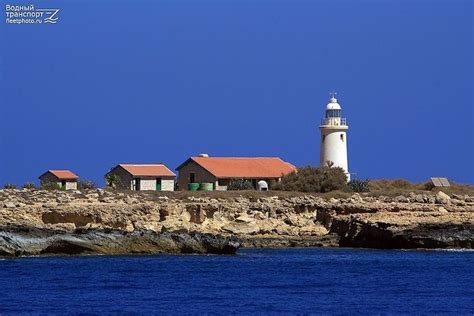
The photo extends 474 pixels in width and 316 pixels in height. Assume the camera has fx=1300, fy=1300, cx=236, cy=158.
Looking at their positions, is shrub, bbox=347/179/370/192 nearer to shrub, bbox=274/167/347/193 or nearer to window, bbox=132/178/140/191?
shrub, bbox=274/167/347/193

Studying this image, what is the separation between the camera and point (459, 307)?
1102 inches

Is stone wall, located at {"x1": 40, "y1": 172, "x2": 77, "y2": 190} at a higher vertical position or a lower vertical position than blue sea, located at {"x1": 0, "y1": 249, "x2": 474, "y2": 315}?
higher

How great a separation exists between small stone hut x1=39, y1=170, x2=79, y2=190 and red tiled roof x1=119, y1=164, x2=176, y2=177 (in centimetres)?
276

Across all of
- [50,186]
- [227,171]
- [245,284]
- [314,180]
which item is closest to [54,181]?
[50,186]

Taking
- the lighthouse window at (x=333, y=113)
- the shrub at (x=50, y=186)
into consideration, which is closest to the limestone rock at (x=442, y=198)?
the lighthouse window at (x=333, y=113)

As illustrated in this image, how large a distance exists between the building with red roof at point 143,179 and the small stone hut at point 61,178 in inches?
80.8

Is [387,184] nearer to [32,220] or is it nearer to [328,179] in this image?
[328,179]

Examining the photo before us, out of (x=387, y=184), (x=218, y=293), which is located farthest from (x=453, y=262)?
(x=387, y=184)

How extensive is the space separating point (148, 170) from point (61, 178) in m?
4.77

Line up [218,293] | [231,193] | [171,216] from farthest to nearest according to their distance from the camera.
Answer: [231,193]
[171,216]
[218,293]

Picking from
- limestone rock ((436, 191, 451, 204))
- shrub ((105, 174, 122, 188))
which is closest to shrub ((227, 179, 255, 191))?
shrub ((105, 174, 122, 188))

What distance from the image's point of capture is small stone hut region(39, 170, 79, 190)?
63.8 metres

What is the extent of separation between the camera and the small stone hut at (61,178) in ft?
209

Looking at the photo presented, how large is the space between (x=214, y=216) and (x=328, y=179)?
984cm
